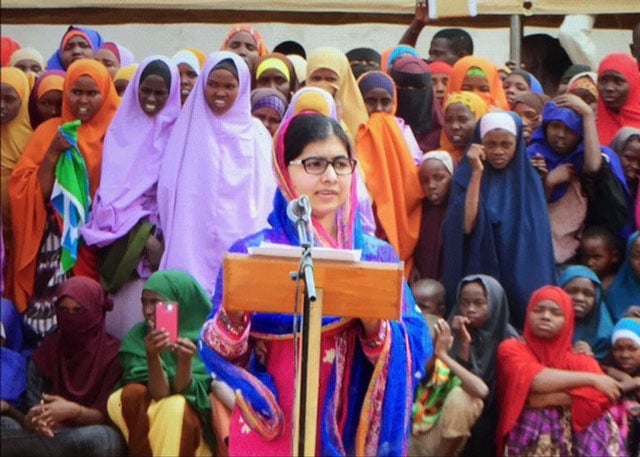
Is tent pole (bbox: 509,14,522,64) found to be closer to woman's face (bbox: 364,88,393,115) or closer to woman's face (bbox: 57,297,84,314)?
woman's face (bbox: 364,88,393,115)

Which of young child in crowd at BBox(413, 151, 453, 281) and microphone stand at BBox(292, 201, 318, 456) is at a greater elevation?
young child in crowd at BBox(413, 151, 453, 281)

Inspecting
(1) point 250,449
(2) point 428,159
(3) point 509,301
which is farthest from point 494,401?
(1) point 250,449

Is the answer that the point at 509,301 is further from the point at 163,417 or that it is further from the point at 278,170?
the point at 278,170

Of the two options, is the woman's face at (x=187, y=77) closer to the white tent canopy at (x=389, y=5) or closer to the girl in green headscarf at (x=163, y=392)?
the white tent canopy at (x=389, y=5)

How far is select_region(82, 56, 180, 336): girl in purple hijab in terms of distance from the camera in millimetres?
5961

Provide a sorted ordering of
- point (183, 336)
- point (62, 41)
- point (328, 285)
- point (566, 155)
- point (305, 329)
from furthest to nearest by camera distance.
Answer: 1. point (62, 41)
2. point (566, 155)
3. point (183, 336)
4. point (328, 285)
5. point (305, 329)

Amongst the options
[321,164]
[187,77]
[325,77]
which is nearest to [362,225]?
[321,164]

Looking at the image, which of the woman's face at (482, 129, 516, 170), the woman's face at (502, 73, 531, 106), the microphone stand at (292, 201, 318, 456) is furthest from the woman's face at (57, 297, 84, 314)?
the woman's face at (502, 73, 531, 106)

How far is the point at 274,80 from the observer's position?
6887 mm

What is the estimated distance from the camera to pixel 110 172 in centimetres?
613

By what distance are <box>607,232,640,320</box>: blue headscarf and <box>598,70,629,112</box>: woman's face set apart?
0.90 m

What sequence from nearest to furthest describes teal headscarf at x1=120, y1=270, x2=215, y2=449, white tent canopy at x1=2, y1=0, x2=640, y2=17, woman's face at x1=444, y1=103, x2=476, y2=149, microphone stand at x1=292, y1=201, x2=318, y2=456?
microphone stand at x1=292, y1=201, x2=318, y2=456 < teal headscarf at x1=120, y1=270, x2=215, y2=449 < woman's face at x1=444, y1=103, x2=476, y2=149 < white tent canopy at x1=2, y1=0, x2=640, y2=17

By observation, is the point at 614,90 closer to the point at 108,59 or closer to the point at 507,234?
the point at 507,234

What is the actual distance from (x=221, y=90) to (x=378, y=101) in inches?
29.9
